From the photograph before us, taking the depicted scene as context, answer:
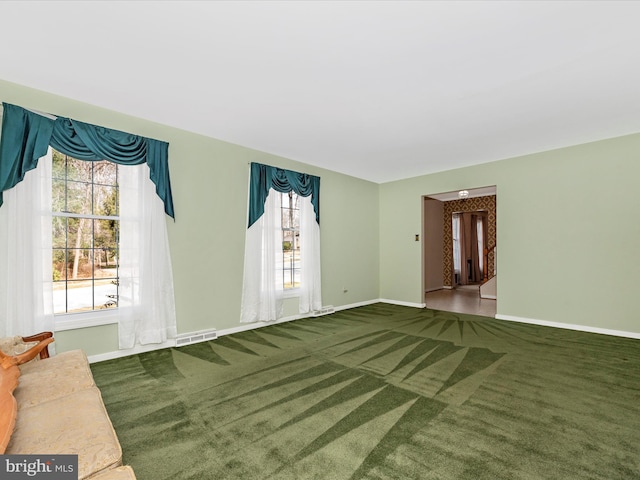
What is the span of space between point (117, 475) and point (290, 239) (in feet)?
14.5

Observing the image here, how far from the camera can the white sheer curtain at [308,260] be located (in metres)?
5.53

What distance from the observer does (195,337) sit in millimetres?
4109

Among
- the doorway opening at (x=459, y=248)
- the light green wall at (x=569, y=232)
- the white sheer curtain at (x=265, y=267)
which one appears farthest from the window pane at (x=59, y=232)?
the doorway opening at (x=459, y=248)

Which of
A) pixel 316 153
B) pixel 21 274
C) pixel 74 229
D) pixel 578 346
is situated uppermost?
pixel 316 153

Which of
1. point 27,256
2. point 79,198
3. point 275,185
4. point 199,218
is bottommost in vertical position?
point 27,256

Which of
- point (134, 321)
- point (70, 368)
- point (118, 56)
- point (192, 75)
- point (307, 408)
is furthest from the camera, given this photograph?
point (134, 321)

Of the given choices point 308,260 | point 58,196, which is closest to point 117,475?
point 58,196

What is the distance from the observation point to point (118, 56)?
102 inches

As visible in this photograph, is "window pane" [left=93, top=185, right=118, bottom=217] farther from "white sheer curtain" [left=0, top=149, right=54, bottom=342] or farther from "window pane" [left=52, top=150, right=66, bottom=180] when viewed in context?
"white sheer curtain" [left=0, top=149, right=54, bottom=342]

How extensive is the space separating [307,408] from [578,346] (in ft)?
12.2

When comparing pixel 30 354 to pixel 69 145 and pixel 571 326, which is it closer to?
pixel 69 145

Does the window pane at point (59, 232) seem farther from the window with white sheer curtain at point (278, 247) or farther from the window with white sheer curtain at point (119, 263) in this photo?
the window with white sheer curtain at point (278, 247)

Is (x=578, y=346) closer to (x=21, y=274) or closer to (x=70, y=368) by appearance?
(x=70, y=368)

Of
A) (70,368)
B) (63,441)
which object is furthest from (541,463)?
(70,368)
